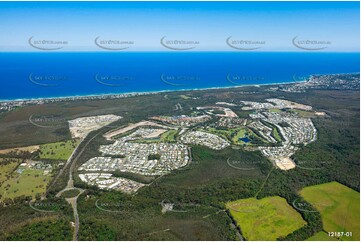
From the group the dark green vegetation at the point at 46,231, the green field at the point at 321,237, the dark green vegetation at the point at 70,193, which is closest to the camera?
the dark green vegetation at the point at 46,231

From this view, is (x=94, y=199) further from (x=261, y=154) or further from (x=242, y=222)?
(x=261, y=154)

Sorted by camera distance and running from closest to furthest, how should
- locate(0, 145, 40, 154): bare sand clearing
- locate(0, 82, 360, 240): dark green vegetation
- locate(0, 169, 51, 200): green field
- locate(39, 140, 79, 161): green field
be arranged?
locate(0, 82, 360, 240): dark green vegetation
locate(0, 169, 51, 200): green field
locate(39, 140, 79, 161): green field
locate(0, 145, 40, 154): bare sand clearing

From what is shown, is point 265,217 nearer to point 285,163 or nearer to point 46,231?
point 285,163

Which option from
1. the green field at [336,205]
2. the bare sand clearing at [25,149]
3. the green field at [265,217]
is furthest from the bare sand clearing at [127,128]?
the green field at [336,205]

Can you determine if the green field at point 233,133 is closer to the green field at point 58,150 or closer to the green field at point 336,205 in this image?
the green field at point 336,205

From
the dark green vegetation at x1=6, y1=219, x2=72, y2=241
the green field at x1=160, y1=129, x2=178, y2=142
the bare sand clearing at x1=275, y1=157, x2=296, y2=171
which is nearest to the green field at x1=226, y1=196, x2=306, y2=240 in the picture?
the bare sand clearing at x1=275, y1=157, x2=296, y2=171

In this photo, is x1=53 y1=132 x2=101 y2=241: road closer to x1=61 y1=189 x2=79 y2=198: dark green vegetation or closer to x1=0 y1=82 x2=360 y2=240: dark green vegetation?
x1=61 y1=189 x2=79 y2=198: dark green vegetation
